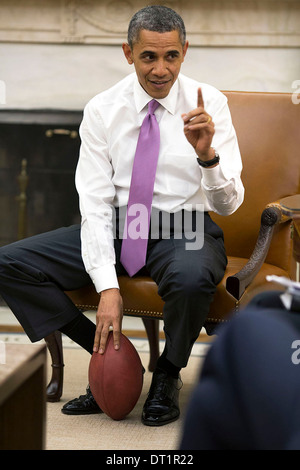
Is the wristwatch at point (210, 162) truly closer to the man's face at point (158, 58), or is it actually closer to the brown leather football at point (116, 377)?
the man's face at point (158, 58)

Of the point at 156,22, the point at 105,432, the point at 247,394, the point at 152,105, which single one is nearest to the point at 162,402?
the point at 105,432

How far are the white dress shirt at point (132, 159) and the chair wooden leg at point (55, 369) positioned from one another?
1.13 feet

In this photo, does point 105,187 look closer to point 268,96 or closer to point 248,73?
point 268,96

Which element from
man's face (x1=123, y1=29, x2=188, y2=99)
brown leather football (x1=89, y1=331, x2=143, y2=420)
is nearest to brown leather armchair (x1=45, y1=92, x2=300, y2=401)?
brown leather football (x1=89, y1=331, x2=143, y2=420)

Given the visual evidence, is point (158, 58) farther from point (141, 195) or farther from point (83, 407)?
point (83, 407)

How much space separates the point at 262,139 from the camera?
2416mm

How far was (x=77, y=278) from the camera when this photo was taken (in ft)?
6.84

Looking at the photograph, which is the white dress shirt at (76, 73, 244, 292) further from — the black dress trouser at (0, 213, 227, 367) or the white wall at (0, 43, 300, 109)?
the white wall at (0, 43, 300, 109)

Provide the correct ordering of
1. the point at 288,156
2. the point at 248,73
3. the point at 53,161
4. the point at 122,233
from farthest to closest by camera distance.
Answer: the point at 53,161, the point at 248,73, the point at 288,156, the point at 122,233

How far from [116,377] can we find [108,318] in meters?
0.17

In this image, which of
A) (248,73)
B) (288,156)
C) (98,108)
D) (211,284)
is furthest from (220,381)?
(248,73)

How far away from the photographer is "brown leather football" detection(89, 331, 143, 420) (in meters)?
1.86

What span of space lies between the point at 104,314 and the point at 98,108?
27.7 inches

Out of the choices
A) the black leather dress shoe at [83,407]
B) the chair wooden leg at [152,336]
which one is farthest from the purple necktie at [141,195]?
the chair wooden leg at [152,336]
